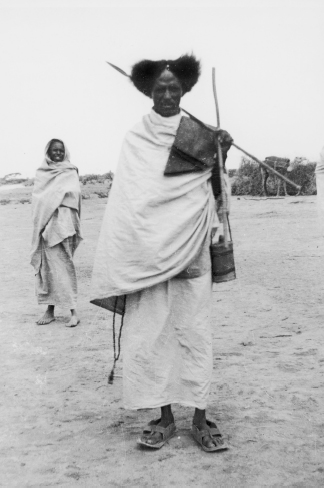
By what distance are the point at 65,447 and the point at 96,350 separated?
6.10 ft

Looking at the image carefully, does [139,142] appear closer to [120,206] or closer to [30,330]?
[120,206]

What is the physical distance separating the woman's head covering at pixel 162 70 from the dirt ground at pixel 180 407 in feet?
6.68

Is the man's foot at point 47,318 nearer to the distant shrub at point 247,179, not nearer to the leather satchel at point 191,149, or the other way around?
the leather satchel at point 191,149

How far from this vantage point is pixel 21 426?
3660mm

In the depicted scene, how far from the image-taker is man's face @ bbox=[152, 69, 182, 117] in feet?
11.1

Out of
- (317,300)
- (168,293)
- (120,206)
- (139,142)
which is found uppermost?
(139,142)

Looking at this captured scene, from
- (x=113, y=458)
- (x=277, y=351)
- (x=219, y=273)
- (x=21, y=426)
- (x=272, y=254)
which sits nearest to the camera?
(x=113, y=458)

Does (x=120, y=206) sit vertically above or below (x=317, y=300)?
above

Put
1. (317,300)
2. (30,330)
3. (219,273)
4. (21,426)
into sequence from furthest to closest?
1. (317,300)
2. (30,330)
3. (21,426)
4. (219,273)

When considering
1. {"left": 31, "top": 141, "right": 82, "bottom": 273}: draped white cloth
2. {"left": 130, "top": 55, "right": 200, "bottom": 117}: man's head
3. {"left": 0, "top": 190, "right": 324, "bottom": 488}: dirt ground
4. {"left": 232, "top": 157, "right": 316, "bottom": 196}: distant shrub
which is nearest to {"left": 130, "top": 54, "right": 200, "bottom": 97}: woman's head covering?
{"left": 130, "top": 55, "right": 200, "bottom": 117}: man's head

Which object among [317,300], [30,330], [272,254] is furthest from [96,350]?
[272,254]

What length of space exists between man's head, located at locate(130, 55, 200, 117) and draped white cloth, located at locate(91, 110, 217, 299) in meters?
0.08

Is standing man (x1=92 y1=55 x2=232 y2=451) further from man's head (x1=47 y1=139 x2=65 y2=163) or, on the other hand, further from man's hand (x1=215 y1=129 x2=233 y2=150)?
man's head (x1=47 y1=139 x2=65 y2=163)

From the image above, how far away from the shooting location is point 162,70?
3.42 metres
